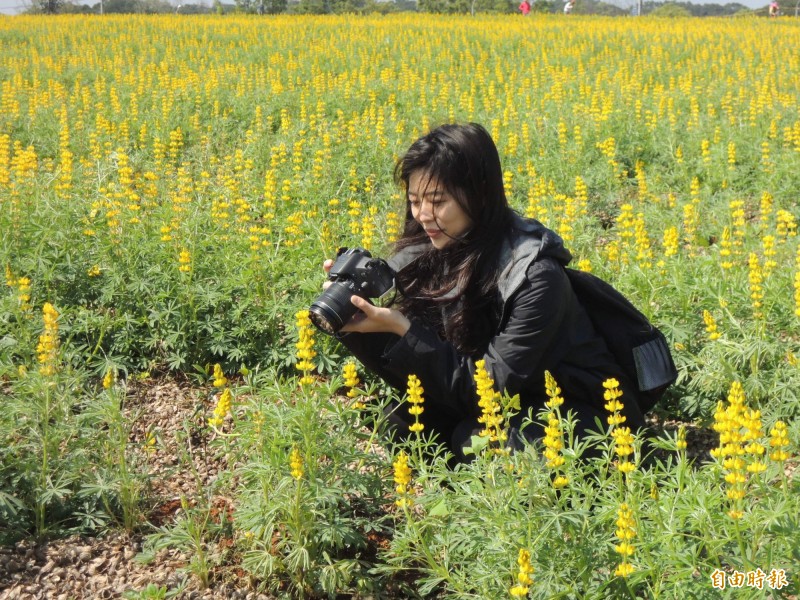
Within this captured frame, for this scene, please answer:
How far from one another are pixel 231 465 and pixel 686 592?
143 centimetres

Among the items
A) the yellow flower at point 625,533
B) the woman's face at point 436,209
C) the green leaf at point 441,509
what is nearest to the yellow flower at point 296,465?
the green leaf at point 441,509

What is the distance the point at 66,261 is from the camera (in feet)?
13.9

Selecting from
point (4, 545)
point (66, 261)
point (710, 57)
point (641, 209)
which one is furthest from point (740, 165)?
point (710, 57)

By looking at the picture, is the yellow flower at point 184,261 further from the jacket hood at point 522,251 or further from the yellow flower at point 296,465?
the yellow flower at point 296,465

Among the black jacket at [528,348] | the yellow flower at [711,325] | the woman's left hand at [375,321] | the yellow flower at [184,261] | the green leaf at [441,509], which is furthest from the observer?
the yellow flower at [184,261]

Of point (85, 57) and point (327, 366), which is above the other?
point (85, 57)

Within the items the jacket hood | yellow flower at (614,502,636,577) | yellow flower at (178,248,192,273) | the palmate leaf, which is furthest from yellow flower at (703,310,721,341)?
the palmate leaf

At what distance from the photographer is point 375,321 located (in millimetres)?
2883

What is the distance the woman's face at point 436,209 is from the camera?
9.89 ft

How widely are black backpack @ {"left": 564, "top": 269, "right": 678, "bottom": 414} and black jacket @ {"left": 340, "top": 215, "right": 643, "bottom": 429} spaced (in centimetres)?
6

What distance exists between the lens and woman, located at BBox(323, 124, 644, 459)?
9.61 feet

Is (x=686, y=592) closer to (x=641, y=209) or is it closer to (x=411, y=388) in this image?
(x=411, y=388)

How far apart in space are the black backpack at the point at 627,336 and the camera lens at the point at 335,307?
0.92 metres

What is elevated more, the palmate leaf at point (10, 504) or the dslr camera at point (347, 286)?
the dslr camera at point (347, 286)
